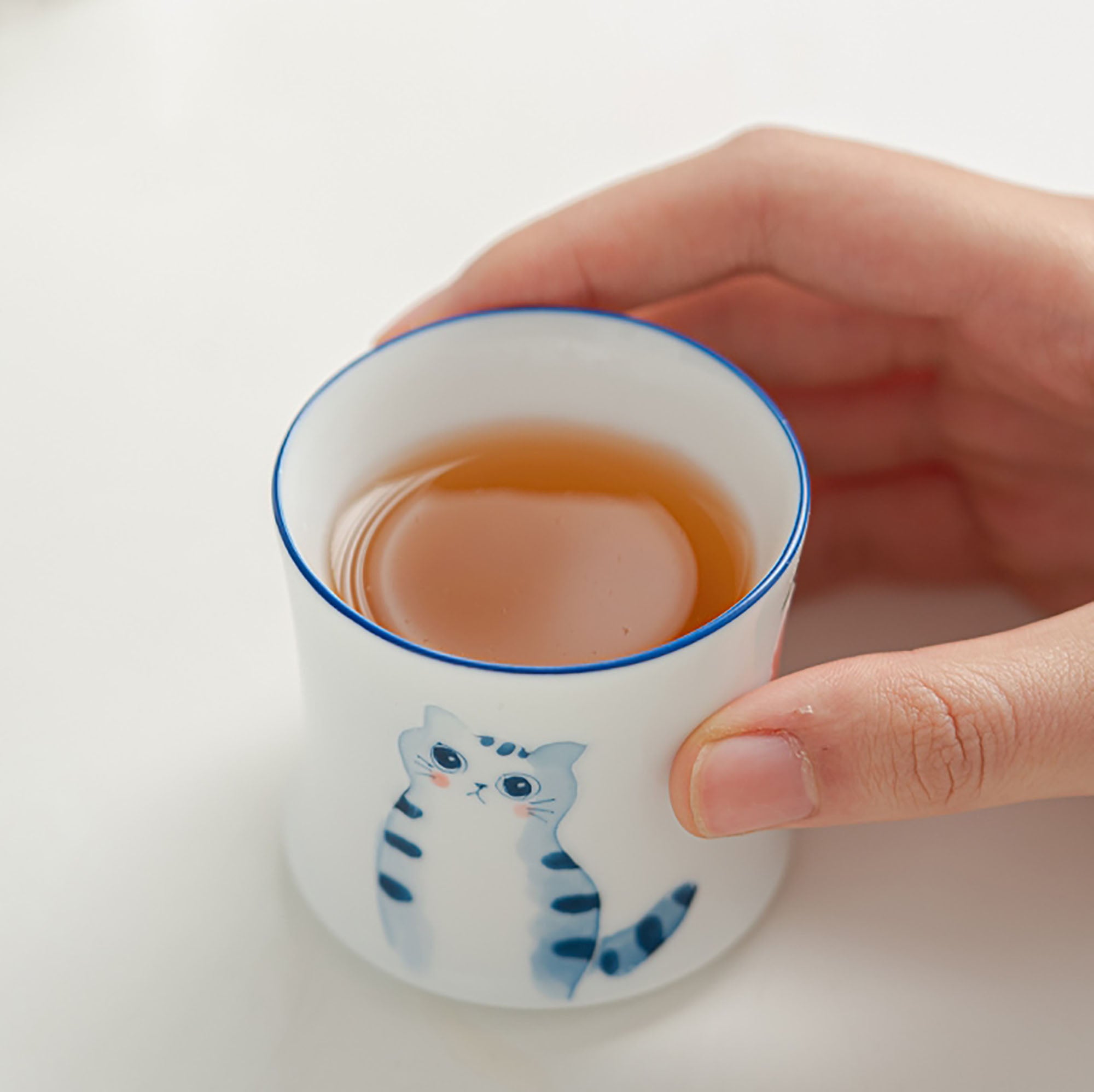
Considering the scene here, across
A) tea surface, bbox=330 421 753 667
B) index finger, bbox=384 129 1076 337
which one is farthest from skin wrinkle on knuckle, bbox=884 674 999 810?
index finger, bbox=384 129 1076 337

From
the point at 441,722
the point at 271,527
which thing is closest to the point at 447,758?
the point at 441,722

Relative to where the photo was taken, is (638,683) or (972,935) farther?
(972,935)

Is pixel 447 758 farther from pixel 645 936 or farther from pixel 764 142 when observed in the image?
pixel 764 142

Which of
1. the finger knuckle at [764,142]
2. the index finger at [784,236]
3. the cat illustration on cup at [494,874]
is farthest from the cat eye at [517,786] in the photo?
the finger knuckle at [764,142]

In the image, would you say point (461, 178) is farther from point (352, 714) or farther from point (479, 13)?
point (352, 714)

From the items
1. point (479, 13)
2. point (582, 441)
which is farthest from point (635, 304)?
point (479, 13)

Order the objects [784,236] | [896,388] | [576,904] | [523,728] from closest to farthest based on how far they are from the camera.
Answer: [523,728] → [576,904] → [784,236] → [896,388]
